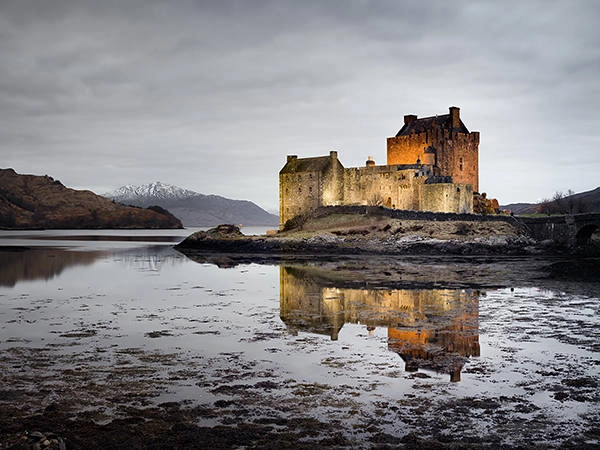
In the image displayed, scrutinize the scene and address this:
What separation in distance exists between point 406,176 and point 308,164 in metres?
9.74

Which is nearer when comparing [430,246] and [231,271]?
[231,271]

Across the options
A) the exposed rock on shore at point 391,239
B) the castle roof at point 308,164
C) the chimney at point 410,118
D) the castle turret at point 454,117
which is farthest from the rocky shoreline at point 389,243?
the chimney at point 410,118

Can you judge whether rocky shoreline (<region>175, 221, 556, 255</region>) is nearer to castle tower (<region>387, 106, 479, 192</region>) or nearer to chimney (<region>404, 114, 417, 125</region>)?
castle tower (<region>387, 106, 479, 192</region>)

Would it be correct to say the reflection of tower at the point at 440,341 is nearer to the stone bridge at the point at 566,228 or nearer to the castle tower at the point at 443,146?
the stone bridge at the point at 566,228

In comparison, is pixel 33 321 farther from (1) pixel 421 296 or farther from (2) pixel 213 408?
(1) pixel 421 296

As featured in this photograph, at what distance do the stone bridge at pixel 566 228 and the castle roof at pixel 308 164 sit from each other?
1825 cm

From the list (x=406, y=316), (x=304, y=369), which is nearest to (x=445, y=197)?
(x=406, y=316)

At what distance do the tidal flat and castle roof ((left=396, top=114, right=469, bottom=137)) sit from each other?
37880 millimetres

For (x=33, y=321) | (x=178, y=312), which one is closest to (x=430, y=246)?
(x=178, y=312)

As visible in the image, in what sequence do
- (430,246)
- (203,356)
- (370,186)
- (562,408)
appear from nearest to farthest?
(562,408), (203,356), (430,246), (370,186)

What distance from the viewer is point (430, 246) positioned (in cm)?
4447

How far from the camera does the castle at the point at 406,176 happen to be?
5075 centimetres

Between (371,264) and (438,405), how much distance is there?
87.3ft

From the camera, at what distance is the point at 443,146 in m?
56.0
